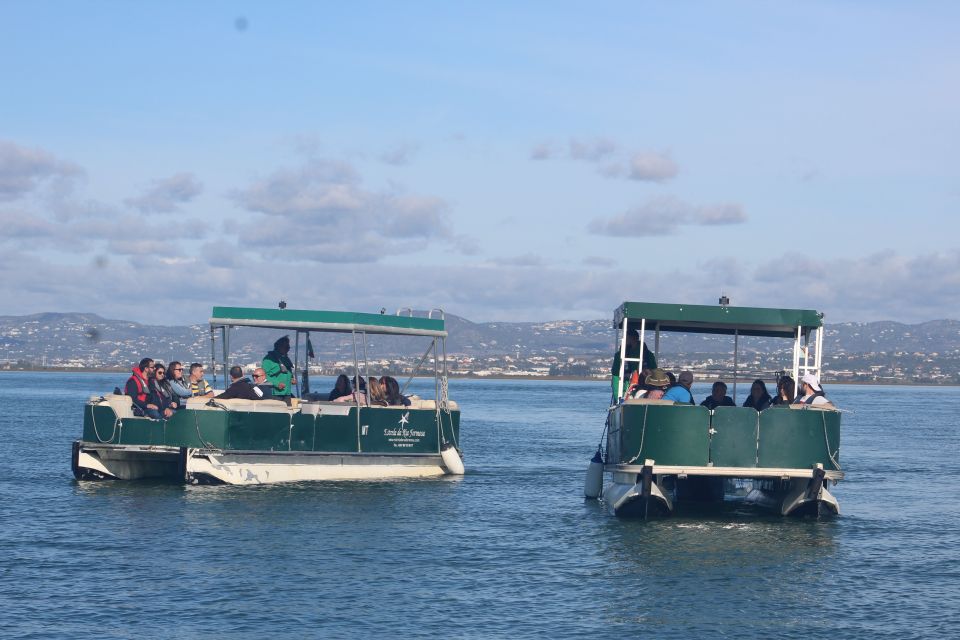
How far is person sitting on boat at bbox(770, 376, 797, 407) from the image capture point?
23316 mm

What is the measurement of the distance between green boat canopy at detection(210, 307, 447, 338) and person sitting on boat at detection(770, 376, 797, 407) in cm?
947

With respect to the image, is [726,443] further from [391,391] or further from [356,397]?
[391,391]

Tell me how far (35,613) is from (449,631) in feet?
16.8

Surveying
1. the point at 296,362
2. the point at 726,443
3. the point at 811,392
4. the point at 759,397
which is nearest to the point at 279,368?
the point at 296,362

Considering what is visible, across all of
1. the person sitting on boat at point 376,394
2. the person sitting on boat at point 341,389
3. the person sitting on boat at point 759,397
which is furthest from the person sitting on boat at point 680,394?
the person sitting on boat at point 341,389

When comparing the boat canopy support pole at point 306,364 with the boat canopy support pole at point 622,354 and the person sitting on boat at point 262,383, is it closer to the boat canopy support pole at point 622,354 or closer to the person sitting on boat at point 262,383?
the person sitting on boat at point 262,383

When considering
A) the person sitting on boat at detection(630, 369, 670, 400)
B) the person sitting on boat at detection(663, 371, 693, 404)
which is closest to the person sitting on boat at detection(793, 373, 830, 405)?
the person sitting on boat at detection(663, 371, 693, 404)

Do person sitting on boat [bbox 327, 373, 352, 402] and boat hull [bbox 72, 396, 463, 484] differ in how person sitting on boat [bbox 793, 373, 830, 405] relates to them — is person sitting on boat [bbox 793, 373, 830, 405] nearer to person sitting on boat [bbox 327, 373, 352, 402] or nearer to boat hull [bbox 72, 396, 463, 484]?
boat hull [bbox 72, 396, 463, 484]

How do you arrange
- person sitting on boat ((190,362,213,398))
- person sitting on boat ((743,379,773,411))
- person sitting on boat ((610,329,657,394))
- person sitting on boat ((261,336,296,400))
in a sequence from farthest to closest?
1. person sitting on boat ((190,362,213,398))
2. person sitting on boat ((261,336,296,400))
3. person sitting on boat ((610,329,657,394))
4. person sitting on boat ((743,379,773,411))

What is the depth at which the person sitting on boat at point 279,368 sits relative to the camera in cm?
2878

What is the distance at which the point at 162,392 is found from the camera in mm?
28938

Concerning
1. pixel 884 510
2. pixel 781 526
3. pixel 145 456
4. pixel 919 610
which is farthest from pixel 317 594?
pixel 884 510

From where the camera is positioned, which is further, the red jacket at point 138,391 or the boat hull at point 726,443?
the red jacket at point 138,391

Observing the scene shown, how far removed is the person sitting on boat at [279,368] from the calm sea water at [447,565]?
2534mm
